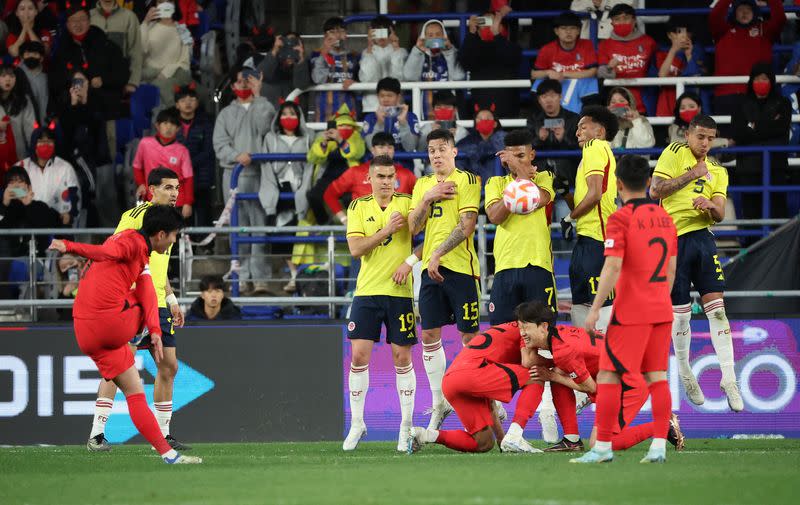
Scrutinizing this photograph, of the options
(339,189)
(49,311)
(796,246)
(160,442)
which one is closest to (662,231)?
(160,442)

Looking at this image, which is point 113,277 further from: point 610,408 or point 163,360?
point 610,408

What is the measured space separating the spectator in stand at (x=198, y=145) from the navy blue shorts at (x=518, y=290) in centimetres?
664

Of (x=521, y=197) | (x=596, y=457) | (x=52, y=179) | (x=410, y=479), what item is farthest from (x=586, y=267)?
(x=52, y=179)

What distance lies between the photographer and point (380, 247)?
11.9 metres

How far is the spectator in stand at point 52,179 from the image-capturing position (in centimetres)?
1683

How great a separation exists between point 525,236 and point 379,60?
6.91 metres

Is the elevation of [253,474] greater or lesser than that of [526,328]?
lesser

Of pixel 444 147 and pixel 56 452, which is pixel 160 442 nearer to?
pixel 56 452

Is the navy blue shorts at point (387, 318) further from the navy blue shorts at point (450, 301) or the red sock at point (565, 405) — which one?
the red sock at point (565, 405)

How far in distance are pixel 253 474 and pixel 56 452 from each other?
4.00 metres

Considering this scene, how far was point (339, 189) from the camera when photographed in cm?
1559

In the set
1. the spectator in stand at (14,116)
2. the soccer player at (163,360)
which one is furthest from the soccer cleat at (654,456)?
the spectator in stand at (14,116)

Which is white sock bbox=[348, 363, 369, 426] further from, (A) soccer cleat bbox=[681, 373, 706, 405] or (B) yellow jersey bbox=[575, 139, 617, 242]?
(A) soccer cleat bbox=[681, 373, 706, 405]

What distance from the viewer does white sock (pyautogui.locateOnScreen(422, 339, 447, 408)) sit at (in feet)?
40.3
